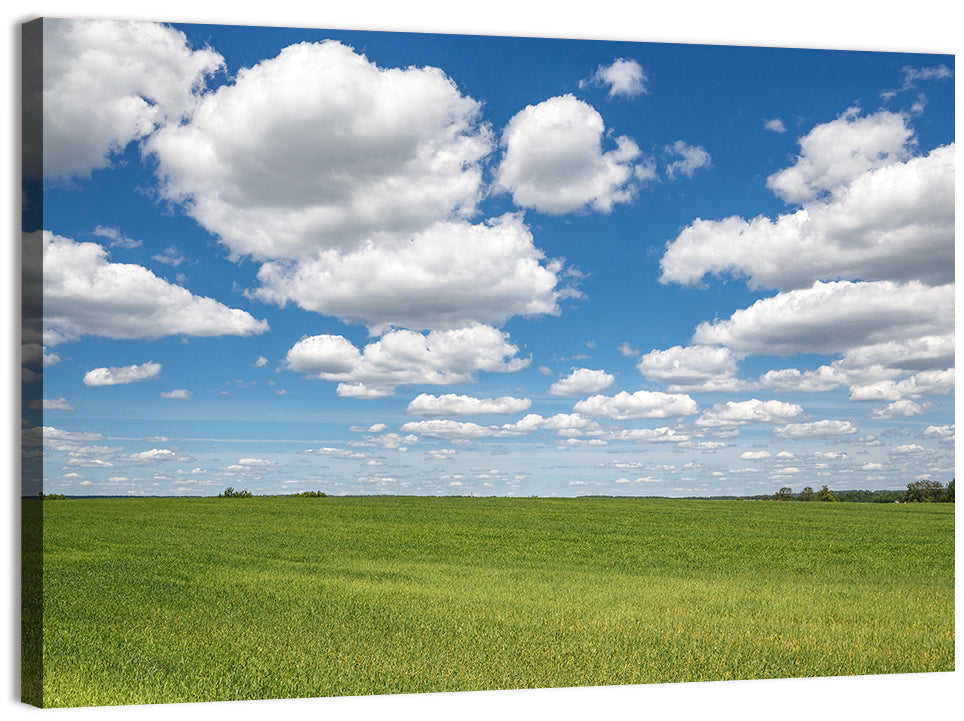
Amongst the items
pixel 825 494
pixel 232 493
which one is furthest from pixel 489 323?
pixel 825 494

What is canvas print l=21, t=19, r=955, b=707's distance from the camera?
7.34m

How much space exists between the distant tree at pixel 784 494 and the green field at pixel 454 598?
2.69ft

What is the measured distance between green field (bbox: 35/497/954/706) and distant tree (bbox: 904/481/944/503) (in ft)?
0.86

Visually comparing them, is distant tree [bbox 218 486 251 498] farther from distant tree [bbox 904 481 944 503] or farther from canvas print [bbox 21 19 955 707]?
distant tree [bbox 904 481 944 503]

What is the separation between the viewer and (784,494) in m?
10.1

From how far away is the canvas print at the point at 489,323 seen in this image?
7340mm

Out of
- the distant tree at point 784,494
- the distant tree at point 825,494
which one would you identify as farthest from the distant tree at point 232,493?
the distant tree at point 825,494

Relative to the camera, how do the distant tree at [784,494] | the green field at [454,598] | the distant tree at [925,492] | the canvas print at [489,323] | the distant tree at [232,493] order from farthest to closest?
the distant tree at [925,492], the distant tree at [784,494], the distant tree at [232,493], the canvas print at [489,323], the green field at [454,598]

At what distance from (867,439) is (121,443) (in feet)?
23.5

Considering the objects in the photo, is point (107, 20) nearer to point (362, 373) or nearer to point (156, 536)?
point (362, 373)

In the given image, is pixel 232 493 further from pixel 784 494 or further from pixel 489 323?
pixel 784 494

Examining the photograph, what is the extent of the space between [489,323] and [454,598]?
2592mm

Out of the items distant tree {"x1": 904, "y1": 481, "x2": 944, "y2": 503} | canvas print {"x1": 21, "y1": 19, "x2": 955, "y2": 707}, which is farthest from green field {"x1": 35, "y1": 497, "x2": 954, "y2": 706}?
distant tree {"x1": 904, "y1": 481, "x2": 944, "y2": 503}

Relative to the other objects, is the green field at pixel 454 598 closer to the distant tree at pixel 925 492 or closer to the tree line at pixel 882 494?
the distant tree at pixel 925 492
